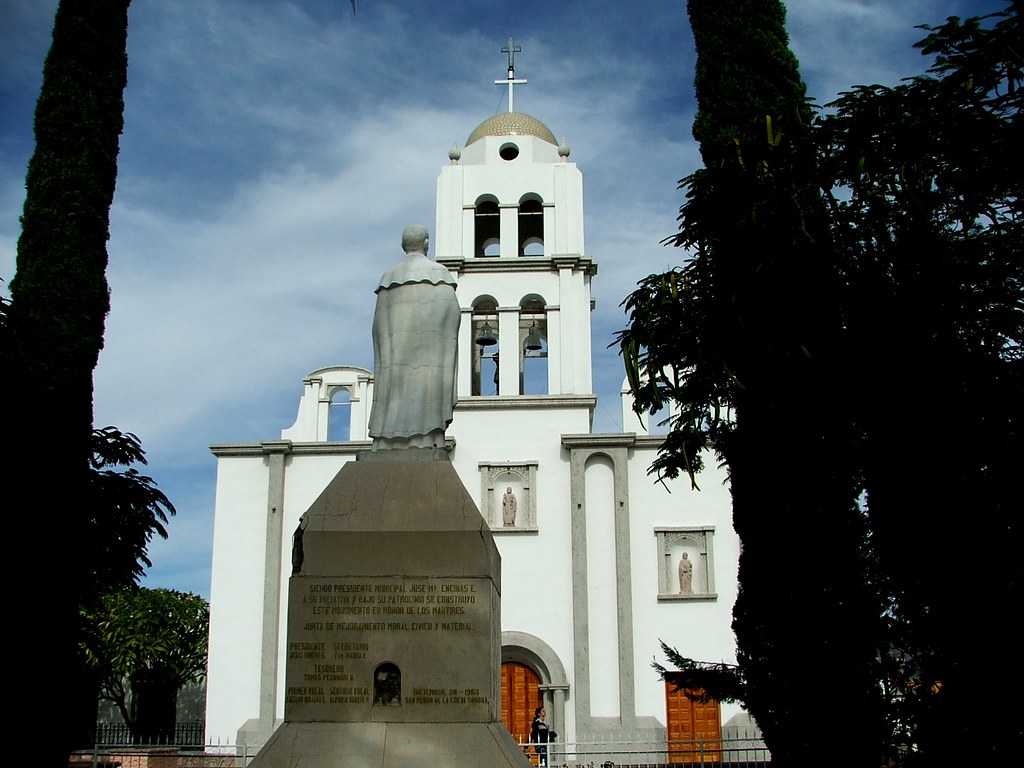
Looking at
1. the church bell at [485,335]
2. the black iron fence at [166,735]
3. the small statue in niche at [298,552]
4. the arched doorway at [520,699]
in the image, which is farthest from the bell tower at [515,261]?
the small statue in niche at [298,552]

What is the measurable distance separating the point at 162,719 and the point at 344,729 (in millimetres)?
21751

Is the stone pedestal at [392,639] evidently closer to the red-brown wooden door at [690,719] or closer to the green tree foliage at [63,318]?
the green tree foliage at [63,318]

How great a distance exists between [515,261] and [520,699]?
9195mm

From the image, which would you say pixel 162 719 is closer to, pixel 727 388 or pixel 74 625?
pixel 74 625

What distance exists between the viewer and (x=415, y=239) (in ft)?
31.4

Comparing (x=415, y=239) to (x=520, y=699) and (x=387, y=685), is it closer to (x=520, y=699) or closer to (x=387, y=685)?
(x=387, y=685)

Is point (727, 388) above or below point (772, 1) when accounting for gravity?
below

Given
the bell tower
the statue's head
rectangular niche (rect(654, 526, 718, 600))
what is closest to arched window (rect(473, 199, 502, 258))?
the bell tower

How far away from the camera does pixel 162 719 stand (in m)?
27.3

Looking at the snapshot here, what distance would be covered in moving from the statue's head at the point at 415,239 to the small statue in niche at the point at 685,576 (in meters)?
14.4

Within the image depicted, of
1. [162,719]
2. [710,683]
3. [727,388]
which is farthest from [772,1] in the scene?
[162,719]

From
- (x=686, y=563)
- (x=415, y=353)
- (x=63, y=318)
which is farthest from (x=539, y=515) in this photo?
(x=415, y=353)

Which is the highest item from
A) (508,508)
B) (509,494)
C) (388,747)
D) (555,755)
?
(509,494)

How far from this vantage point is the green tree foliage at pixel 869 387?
906 centimetres
